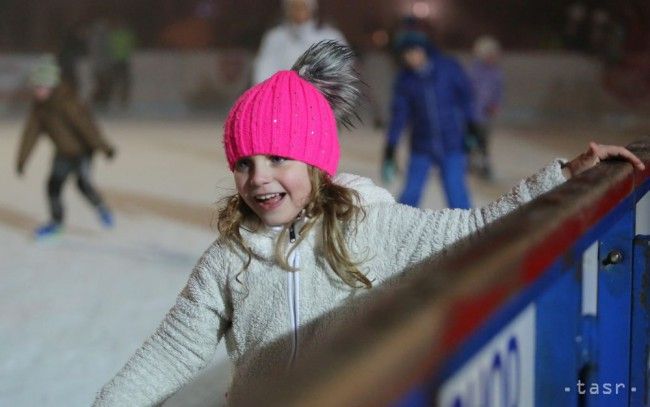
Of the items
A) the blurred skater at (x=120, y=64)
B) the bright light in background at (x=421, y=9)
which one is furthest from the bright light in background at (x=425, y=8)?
the blurred skater at (x=120, y=64)

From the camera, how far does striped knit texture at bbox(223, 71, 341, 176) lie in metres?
1.55

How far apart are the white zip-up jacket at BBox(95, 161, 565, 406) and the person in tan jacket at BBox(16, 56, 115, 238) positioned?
15.0ft

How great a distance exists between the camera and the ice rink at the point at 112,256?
3.15m

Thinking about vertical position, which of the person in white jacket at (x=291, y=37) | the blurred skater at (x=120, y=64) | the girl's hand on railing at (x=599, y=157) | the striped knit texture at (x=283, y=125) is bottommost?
the girl's hand on railing at (x=599, y=157)

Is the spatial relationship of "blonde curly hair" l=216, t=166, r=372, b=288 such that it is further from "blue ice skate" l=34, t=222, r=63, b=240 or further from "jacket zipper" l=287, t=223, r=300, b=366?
"blue ice skate" l=34, t=222, r=63, b=240

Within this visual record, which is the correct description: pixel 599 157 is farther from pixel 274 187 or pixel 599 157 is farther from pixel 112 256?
pixel 112 256

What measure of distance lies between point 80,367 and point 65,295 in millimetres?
1146

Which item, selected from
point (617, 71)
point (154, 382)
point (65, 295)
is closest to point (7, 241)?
point (65, 295)

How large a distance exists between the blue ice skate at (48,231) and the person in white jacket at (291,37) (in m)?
1.55

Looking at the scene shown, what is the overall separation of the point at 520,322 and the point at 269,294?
1.98ft

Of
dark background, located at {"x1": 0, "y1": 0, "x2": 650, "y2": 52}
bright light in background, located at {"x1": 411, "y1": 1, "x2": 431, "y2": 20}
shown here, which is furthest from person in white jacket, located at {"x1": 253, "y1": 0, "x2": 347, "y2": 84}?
bright light in background, located at {"x1": 411, "y1": 1, "x2": 431, "y2": 20}

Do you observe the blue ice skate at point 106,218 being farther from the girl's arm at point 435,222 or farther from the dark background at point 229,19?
the dark background at point 229,19

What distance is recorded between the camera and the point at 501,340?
36.1 inches

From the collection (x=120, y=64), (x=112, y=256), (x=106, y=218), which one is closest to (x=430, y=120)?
(x=112, y=256)
